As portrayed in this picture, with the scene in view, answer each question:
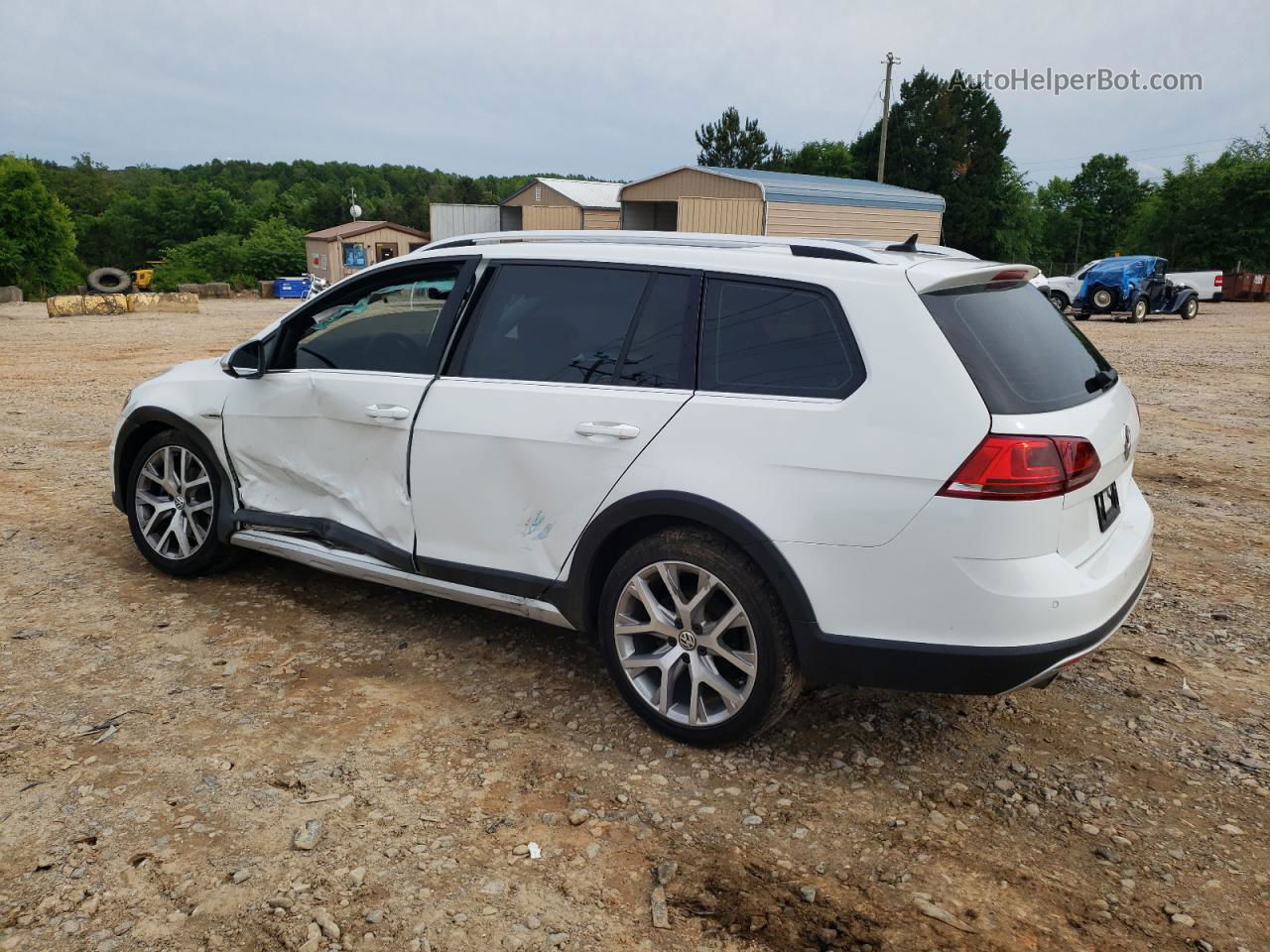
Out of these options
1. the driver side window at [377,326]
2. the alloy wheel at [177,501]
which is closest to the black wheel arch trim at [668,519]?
the driver side window at [377,326]

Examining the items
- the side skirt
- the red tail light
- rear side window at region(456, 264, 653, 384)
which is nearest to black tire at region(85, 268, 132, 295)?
the side skirt

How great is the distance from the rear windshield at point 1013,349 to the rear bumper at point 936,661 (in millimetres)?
731

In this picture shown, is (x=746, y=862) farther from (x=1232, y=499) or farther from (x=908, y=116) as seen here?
(x=908, y=116)

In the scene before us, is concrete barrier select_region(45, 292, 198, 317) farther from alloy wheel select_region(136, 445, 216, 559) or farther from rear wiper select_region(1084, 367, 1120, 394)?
rear wiper select_region(1084, 367, 1120, 394)

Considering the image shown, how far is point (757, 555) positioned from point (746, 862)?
94cm

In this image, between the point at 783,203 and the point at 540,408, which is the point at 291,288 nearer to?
the point at 783,203

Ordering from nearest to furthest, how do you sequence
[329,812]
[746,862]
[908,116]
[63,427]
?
1. [746,862]
2. [329,812]
3. [63,427]
4. [908,116]

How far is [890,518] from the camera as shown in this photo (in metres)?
2.94

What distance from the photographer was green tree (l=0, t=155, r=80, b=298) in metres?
51.0

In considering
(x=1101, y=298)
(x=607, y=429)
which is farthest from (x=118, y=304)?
(x=607, y=429)

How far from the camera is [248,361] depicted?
4.65m

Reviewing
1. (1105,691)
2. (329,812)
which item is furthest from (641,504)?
(1105,691)

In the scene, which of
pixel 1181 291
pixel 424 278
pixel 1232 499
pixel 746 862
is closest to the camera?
pixel 746 862

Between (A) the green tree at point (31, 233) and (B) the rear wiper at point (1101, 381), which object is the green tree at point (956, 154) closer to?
(A) the green tree at point (31, 233)
